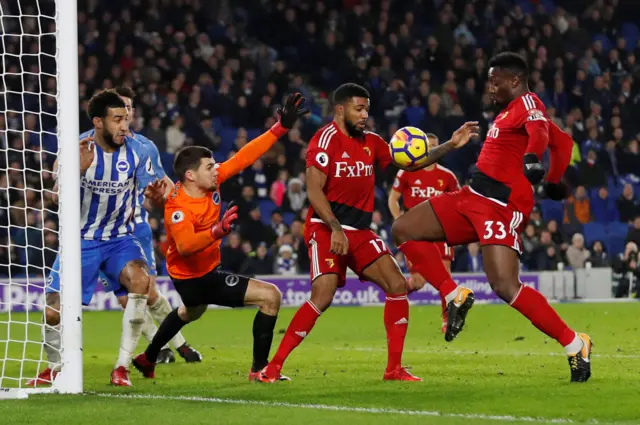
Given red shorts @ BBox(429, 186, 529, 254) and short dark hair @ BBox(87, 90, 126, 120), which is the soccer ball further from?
short dark hair @ BBox(87, 90, 126, 120)

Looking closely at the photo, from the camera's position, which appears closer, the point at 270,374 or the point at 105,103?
the point at 270,374

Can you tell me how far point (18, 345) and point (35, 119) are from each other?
812 centimetres

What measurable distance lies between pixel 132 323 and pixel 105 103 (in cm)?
168

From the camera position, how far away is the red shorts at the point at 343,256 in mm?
8320

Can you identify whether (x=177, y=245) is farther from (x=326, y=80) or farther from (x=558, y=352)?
(x=326, y=80)

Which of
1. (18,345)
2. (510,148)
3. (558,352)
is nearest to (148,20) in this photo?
(18,345)

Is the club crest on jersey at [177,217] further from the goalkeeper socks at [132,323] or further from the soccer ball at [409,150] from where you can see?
the soccer ball at [409,150]

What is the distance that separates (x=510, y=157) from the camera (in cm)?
815

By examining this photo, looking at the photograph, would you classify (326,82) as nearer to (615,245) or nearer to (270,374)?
(615,245)

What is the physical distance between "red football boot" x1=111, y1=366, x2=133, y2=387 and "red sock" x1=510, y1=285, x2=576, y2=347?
2.73 metres

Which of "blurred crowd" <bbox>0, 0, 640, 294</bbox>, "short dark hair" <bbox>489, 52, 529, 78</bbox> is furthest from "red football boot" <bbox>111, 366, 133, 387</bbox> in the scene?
"blurred crowd" <bbox>0, 0, 640, 294</bbox>

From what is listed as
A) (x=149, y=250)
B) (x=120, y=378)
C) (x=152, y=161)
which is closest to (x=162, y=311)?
(x=149, y=250)

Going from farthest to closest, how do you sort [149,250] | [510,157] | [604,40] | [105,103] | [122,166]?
1. [604,40]
2. [149,250]
3. [122,166]
4. [105,103]
5. [510,157]

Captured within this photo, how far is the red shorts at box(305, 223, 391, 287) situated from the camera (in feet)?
27.3
